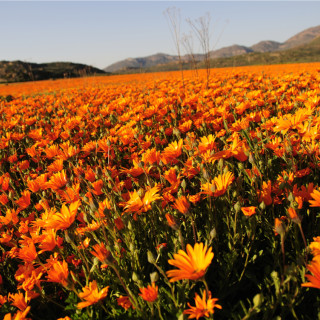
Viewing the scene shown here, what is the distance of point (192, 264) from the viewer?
42.6 inches

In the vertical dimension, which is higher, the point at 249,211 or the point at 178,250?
the point at 249,211

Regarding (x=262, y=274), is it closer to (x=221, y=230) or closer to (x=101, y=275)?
(x=221, y=230)

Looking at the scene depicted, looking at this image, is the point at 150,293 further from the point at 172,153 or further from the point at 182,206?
the point at 172,153

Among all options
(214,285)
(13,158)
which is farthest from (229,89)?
(214,285)

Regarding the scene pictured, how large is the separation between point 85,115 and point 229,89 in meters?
3.28

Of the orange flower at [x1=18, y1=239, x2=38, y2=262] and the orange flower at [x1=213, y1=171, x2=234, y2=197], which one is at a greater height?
the orange flower at [x1=213, y1=171, x2=234, y2=197]

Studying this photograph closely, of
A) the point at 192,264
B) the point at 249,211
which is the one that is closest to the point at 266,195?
the point at 249,211

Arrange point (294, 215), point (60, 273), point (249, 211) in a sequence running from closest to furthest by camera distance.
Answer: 1. point (294, 215)
2. point (60, 273)
3. point (249, 211)

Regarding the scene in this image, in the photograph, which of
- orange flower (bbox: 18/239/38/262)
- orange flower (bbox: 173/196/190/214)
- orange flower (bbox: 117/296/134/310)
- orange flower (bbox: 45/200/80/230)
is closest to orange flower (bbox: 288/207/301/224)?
orange flower (bbox: 173/196/190/214)

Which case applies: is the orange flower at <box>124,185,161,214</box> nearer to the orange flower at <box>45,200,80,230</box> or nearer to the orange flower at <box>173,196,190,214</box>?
the orange flower at <box>173,196,190,214</box>

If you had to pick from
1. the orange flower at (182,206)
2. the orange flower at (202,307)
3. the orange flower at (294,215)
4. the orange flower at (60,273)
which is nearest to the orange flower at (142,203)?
the orange flower at (182,206)

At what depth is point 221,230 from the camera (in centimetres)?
203

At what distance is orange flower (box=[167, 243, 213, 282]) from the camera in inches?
39.4

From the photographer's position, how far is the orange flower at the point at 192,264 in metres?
1.00
